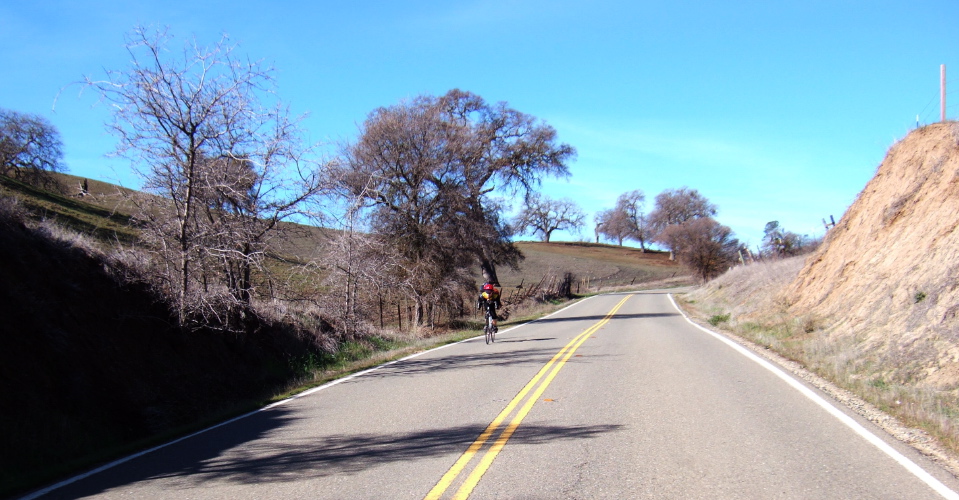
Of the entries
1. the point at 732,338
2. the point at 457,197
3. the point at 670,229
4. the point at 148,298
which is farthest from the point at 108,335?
the point at 670,229

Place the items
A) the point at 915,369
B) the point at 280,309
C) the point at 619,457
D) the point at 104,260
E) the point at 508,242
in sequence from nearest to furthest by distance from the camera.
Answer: the point at 619,457
the point at 915,369
the point at 104,260
the point at 280,309
the point at 508,242

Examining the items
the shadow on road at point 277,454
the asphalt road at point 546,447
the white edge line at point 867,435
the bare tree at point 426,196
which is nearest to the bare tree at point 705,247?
the bare tree at point 426,196

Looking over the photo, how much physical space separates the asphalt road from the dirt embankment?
2.06 m

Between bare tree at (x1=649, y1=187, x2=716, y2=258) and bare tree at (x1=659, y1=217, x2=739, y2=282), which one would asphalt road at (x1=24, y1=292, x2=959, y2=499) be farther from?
bare tree at (x1=649, y1=187, x2=716, y2=258)

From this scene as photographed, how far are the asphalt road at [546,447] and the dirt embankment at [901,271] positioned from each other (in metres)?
2.06

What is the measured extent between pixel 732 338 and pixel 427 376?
9243 millimetres

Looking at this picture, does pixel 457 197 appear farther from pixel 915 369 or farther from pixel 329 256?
pixel 915 369

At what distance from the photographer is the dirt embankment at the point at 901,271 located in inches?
373

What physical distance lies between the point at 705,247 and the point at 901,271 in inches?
1796

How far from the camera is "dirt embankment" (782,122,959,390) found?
948cm

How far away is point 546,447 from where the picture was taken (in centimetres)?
600

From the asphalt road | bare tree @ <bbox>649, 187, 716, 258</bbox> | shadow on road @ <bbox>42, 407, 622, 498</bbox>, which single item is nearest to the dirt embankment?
the asphalt road

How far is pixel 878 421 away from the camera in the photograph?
6.87 meters

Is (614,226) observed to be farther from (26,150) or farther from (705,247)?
(26,150)
